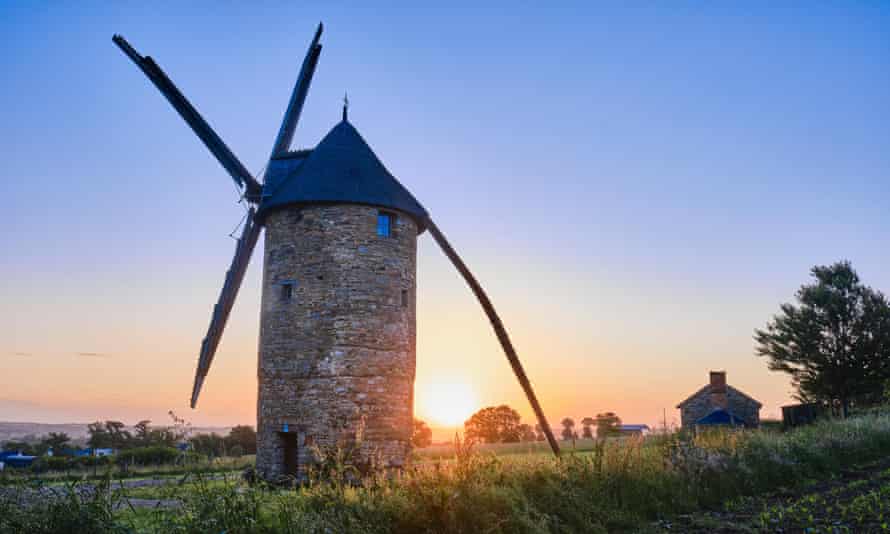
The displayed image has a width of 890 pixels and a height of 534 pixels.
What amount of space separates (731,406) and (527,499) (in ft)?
105

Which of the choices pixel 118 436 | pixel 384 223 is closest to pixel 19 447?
pixel 384 223

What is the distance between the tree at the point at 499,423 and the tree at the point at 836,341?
2657cm

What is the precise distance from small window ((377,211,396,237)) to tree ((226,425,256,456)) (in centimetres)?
1758

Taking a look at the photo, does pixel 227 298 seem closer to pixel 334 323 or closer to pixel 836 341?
pixel 334 323

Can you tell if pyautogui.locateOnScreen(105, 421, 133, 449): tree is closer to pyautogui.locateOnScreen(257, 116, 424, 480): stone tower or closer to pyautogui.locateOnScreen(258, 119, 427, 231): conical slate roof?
pyautogui.locateOnScreen(257, 116, 424, 480): stone tower

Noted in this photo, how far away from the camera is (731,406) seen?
120 ft

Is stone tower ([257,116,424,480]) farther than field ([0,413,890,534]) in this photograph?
Yes

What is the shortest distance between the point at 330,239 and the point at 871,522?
1092cm

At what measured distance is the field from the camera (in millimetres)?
6387

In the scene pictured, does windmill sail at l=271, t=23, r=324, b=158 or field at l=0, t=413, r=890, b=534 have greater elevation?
windmill sail at l=271, t=23, r=324, b=158

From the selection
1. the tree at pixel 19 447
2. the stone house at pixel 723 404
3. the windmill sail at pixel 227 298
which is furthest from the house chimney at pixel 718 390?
the tree at pixel 19 447

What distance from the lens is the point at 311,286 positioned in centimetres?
1477

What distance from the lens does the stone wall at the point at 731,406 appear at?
120 ft

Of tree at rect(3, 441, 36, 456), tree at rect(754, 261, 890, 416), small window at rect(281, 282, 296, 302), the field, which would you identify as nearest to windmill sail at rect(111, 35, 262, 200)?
small window at rect(281, 282, 296, 302)
